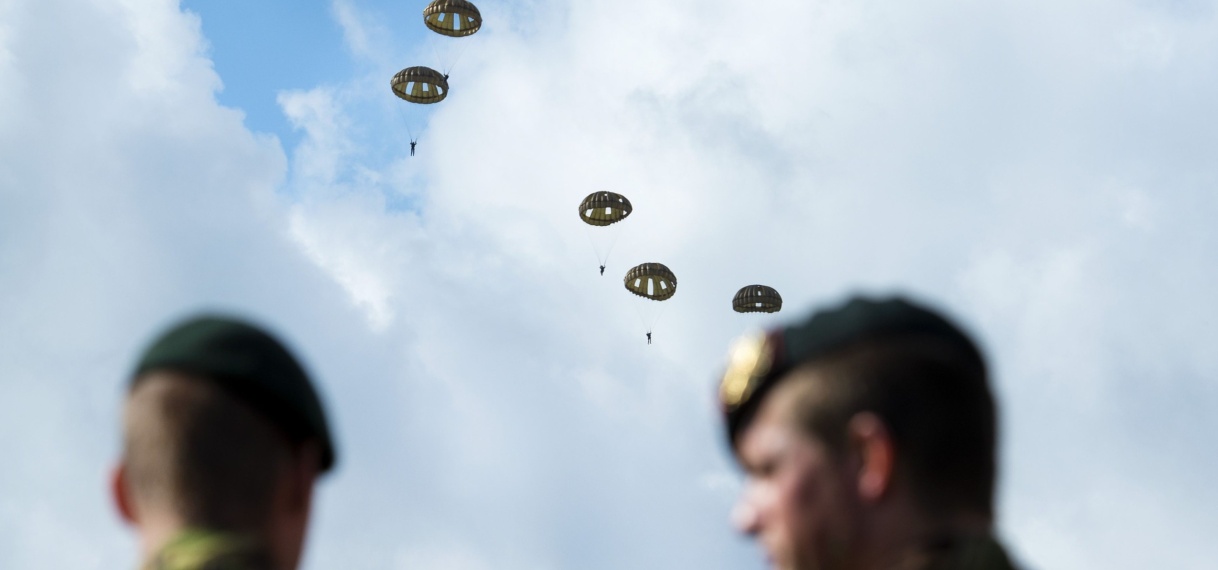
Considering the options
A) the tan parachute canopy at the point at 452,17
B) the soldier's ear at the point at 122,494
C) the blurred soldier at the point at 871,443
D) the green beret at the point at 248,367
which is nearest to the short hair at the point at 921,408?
the blurred soldier at the point at 871,443

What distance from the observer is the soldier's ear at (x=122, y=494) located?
13.3 feet

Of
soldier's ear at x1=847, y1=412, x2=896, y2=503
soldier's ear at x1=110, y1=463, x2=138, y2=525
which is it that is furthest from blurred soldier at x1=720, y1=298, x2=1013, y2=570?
soldier's ear at x1=110, y1=463, x2=138, y2=525

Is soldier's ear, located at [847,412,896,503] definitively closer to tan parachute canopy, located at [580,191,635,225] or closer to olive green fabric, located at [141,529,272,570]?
olive green fabric, located at [141,529,272,570]

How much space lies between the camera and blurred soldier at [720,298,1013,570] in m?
3.65

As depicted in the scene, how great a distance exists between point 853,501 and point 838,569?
0.19 metres

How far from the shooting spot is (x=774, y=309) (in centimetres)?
7169

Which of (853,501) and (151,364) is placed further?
(151,364)

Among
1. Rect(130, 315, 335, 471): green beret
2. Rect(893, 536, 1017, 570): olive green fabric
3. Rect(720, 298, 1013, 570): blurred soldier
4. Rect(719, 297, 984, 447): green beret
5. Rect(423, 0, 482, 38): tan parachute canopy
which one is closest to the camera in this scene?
Rect(893, 536, 1017, 570): olive green fabric

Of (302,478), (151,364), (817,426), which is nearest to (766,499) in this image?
(817,426)

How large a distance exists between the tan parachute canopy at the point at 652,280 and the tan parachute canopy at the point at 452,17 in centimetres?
1545

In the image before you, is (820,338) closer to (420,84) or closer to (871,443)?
(871,443)

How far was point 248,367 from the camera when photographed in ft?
13.2

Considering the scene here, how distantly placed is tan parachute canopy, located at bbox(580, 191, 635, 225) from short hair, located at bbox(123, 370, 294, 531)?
222ft

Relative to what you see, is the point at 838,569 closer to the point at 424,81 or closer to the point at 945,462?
the point at 945,462
